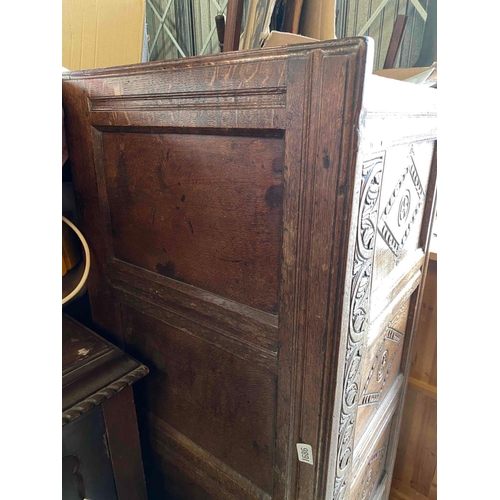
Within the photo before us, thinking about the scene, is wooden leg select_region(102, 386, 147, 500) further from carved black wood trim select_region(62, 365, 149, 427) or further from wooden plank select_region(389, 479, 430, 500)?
wooden plank select_region(389, 479, 430, 500)

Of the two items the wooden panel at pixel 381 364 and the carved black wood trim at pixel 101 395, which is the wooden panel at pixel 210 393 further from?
the wooden panel at pixel 381 364

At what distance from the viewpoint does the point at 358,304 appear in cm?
50

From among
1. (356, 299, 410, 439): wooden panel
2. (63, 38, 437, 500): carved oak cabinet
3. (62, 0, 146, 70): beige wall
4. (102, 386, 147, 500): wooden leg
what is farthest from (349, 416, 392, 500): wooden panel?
(62, 0, 146, 70): beige wall

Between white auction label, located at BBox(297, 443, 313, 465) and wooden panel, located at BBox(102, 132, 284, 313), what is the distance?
211 millimetres

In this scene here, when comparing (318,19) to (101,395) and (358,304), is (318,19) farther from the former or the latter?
(101,395)

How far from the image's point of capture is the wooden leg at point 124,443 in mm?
684

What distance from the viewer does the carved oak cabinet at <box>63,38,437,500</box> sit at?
16.6 inches

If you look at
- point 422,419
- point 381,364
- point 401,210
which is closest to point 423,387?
point 422,419
